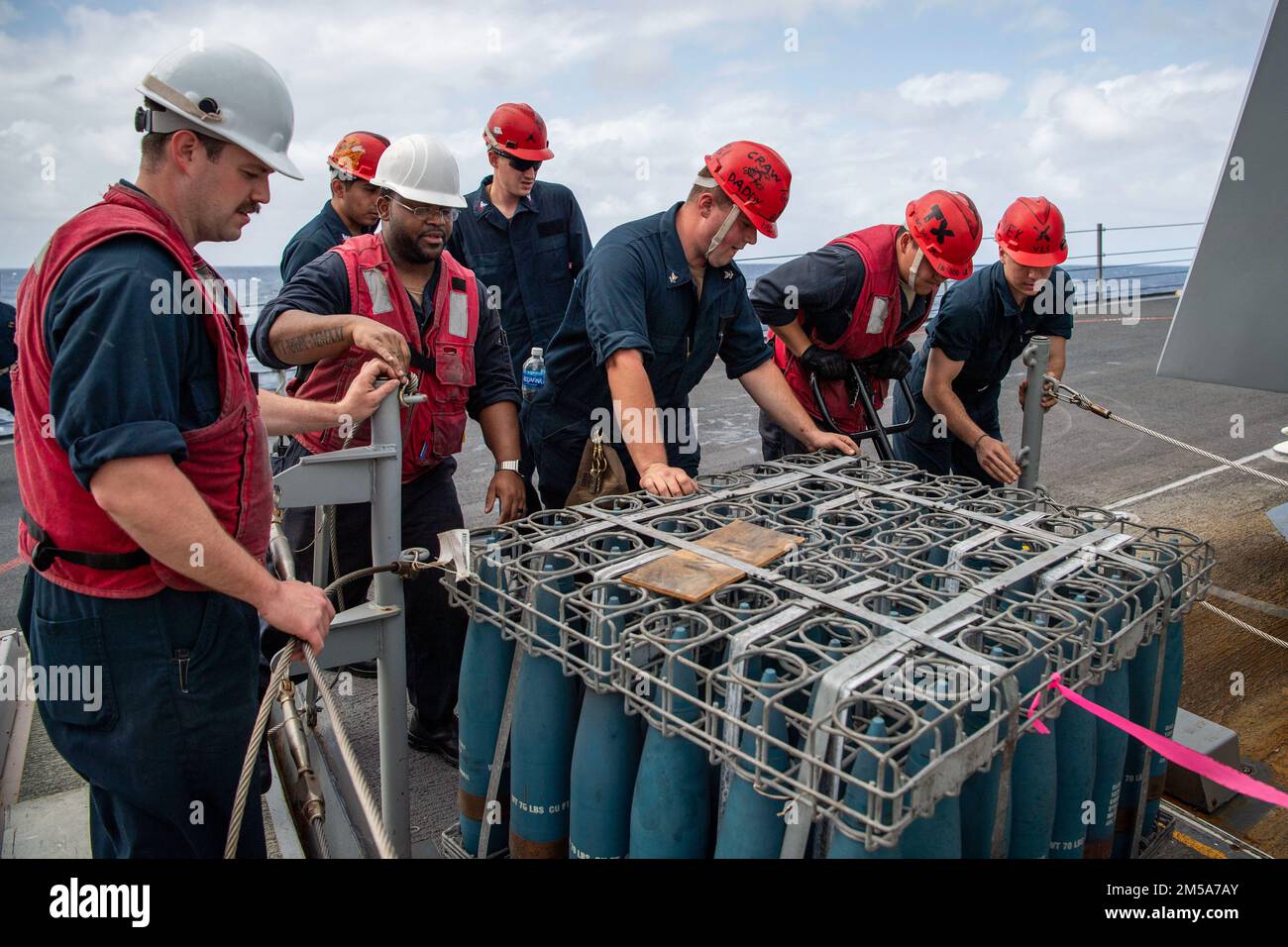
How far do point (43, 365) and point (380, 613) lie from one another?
40.9 inches

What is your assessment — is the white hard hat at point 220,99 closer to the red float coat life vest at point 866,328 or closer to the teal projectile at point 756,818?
the teal projectile at point 756,818

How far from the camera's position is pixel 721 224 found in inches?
136

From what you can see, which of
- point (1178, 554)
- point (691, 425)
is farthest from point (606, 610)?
point (691, 425)

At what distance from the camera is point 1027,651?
196 centimetres

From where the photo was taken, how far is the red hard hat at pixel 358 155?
517cm

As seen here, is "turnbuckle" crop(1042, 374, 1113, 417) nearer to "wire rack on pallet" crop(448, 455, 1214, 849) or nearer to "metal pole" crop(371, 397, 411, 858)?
"wire rack on pallet" crop(448, 455, 1214, 849)

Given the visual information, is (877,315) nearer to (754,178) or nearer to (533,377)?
(754,178)

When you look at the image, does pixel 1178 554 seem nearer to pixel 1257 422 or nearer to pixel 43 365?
pixel 43 365

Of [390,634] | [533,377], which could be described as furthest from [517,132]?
[390,634]

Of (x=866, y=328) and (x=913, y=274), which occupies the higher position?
(x=913, y=274)

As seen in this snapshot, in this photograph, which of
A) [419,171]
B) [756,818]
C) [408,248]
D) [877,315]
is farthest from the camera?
[877,315]

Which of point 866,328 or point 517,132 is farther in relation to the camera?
point 517,132

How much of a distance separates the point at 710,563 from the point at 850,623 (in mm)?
438

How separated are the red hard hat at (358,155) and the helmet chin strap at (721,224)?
248cm
